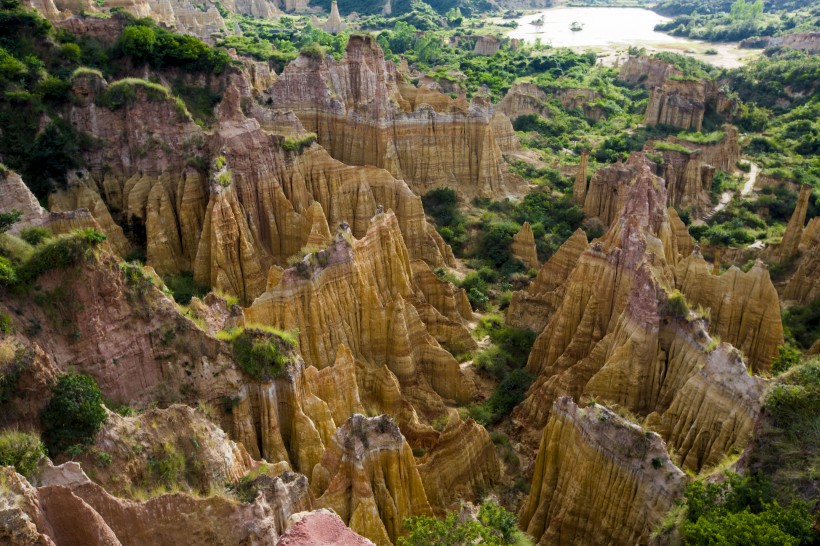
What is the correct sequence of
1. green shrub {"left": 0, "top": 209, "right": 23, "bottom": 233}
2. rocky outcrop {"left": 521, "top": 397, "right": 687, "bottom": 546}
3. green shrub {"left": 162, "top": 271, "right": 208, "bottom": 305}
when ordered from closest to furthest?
rocky outcrop {"left": 521, "top": 397, "right": 687, "bottom": 546}
green shrub {"left": 0, "top": 209, "right": 23, "bottom": 233}
green shrub {"left": 162, "top": 271, "right": 208, "bottom": 305}

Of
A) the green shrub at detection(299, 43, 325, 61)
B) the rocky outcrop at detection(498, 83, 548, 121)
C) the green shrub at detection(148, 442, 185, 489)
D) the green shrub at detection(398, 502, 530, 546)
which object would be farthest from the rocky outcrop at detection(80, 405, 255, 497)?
the rocky outcrop at detection(498, 83, 548, 121)

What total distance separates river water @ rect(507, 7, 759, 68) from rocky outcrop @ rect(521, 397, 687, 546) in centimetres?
10318

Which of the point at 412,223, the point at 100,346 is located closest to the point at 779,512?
the point at 100,346

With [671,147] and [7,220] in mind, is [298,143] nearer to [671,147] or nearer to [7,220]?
[7,220]

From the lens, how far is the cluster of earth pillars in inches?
542

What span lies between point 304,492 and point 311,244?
52.6 ft

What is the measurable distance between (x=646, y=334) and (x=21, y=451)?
16859mm

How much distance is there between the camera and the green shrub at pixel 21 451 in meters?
11.9

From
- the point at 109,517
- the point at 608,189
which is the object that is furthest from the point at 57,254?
the point at 608,189

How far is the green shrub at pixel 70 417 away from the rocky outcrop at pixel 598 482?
11.1m

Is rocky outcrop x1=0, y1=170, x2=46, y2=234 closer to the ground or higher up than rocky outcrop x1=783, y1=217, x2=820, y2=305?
higher up

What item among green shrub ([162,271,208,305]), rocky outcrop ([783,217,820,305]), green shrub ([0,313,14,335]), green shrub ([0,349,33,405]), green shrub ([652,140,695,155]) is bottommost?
rocky outcrop ([783,217,820,305])

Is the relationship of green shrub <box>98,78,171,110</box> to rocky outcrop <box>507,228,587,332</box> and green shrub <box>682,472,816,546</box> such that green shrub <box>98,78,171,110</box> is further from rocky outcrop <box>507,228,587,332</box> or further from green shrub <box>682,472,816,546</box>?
green shrub <box>682,472,816,546</box>

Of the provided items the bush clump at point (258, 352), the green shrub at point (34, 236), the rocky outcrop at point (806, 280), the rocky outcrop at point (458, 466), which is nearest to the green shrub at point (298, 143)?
the green shrub at point (34, 236)
